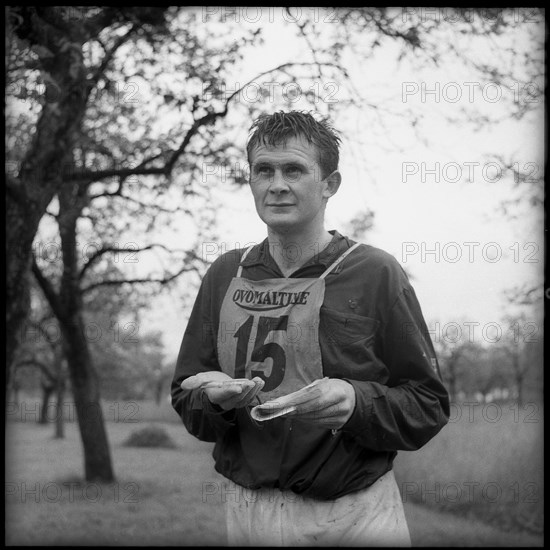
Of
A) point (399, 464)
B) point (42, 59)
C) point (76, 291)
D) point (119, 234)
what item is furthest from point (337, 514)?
point (76, 291)

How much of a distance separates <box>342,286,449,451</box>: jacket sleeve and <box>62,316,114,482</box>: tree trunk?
A: 18.8 ft

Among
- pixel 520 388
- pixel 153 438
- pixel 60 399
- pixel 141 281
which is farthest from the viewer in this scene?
pixel 60 399

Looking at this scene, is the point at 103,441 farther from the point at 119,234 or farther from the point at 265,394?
the point at 265,394

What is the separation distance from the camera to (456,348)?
4750 mm

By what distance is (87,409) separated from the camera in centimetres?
699

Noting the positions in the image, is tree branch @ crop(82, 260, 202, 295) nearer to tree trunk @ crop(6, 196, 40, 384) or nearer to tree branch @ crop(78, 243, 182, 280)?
tree branch @ crop(78, 243, 182, 280)

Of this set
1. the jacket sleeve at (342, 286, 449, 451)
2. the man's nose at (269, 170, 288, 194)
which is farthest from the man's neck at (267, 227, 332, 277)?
the jacket sleeve at (342, 286, 449, 451)

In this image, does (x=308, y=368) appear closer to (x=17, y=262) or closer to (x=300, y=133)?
(x=300, y=133)

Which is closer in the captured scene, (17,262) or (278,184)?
(278,184)

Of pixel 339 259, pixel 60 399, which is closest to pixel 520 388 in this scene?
pixel 339 259

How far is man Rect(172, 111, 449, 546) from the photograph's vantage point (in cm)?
163

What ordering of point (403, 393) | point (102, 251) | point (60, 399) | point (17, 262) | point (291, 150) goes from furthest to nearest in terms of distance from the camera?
point (60, 399), point (102, 251), point (17, 262), point (291, 150), point (403, 393)

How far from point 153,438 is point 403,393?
573 cm

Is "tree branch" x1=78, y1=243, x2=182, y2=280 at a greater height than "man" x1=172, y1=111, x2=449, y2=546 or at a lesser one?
greater
